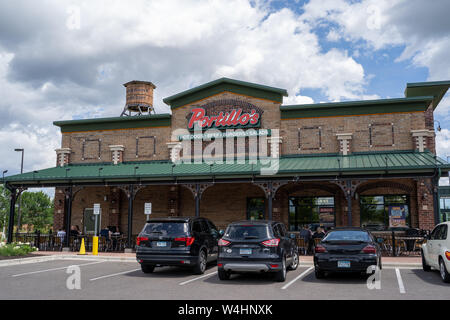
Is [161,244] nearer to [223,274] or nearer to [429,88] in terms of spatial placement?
[223,274]

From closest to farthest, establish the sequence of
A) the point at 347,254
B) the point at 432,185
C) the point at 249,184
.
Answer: the point at 347,254 → the point at 432,185 → the point at 249,184

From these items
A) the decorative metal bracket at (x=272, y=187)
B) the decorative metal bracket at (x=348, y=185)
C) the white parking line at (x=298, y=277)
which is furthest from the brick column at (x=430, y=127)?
the white parking line at (x=298, y=277)

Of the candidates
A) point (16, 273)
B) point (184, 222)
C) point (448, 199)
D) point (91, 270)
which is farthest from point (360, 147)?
point (448, 199)

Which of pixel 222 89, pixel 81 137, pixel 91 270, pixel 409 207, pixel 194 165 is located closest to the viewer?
pixel 91 270

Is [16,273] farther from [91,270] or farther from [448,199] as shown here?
[448,199]

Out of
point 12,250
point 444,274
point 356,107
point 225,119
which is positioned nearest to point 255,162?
point 225,119

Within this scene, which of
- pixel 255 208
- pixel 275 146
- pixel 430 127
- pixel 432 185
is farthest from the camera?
pixel 255 208

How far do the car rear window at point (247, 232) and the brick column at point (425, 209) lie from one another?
42.0ft

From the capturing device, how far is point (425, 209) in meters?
20.6

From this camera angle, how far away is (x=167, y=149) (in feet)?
84.5

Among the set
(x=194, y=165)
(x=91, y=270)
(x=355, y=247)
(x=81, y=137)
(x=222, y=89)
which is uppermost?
(x=222, y=89)

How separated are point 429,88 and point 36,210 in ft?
200

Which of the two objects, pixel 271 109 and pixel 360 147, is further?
pixel 271 109
